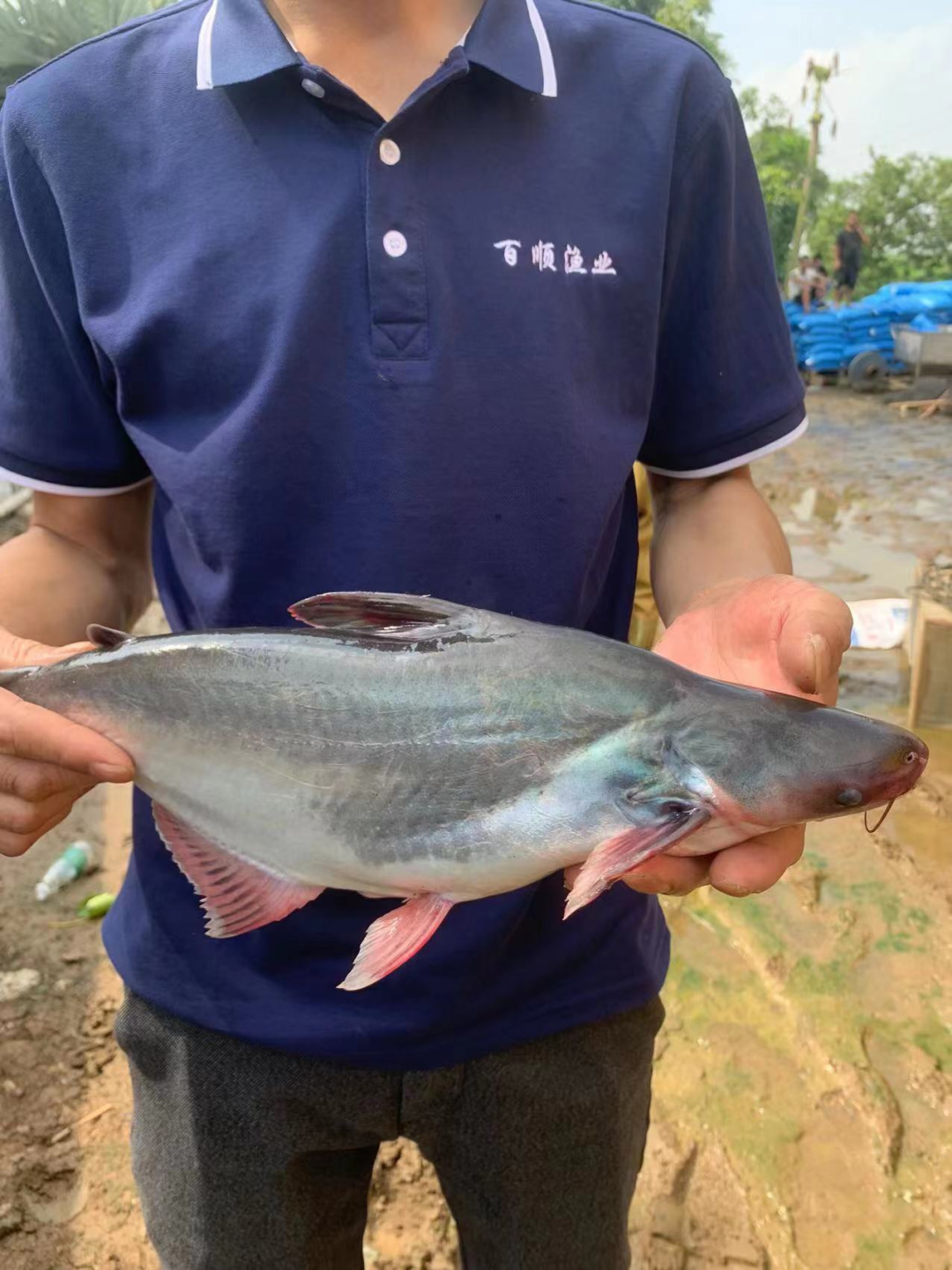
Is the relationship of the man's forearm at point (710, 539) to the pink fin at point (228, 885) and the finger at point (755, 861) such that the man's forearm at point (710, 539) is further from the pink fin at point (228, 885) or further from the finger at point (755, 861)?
the pink fin at point (228, 885)

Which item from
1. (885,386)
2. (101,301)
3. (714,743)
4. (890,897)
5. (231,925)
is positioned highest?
(101,301)

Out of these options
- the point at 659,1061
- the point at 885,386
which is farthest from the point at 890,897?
the point at 885,386

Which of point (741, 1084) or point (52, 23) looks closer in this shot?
point (741, 1084)

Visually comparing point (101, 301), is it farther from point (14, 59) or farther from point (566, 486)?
point (14, 59)

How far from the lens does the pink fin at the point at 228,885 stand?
1.48m

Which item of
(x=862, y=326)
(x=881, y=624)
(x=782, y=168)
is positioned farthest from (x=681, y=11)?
(x=881, y=624)

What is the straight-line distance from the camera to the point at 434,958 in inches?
62.4

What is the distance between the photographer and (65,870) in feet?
13.4

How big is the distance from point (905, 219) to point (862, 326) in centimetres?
1977

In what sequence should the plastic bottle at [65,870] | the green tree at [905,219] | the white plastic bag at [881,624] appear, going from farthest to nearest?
the green tree at [905,219] → the white plastic bag at [881,624] → the plastic bottle at [65,870]

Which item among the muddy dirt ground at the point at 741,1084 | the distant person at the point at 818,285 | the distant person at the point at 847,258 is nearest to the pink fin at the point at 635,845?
the muddy dirt ground at the point at 741,1084

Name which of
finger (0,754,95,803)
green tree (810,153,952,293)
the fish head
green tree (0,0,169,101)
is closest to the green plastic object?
finger (0,754,95,803)

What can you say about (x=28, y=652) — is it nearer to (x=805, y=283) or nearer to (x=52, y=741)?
(x=52, y=741)

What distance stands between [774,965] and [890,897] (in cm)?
73
